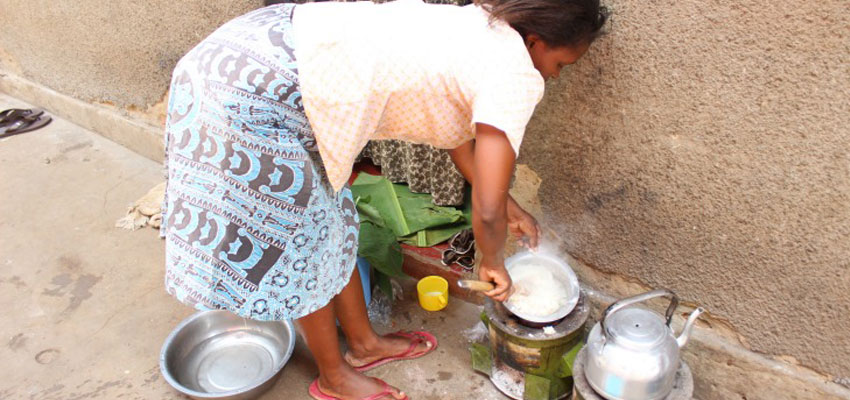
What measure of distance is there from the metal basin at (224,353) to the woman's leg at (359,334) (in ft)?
0.87

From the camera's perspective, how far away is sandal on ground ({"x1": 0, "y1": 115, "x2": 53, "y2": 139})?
15.5ft

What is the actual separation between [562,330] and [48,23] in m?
4.35

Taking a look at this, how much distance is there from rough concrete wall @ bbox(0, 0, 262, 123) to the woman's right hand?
1.99 meters

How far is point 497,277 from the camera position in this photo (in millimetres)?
1850

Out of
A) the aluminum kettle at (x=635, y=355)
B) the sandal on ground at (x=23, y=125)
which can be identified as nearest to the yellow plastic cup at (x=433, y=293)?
the aluminum kettle at (x=635, y=355)

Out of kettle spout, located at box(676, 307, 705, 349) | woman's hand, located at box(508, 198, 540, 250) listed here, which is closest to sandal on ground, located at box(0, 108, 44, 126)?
woman's hand, located at box(508, 198, 540, 250)

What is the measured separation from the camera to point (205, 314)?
2660 mm

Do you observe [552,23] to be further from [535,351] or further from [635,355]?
[535,351]

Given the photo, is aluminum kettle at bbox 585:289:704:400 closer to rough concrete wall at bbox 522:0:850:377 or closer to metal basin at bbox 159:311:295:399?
rough concrete wall at bbox 522:0:850:377

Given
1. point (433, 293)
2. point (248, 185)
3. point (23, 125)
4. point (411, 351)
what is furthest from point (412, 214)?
point (23, 125)

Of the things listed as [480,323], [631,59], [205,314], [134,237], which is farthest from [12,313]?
[631,59]

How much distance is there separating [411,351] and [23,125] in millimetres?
4132

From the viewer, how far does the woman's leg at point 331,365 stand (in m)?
2.15

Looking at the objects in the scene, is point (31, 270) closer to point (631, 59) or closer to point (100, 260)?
point (100, 260)
